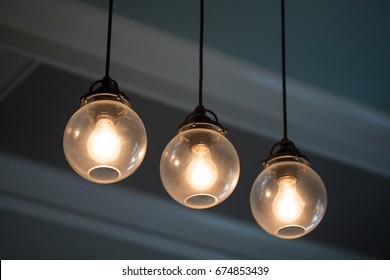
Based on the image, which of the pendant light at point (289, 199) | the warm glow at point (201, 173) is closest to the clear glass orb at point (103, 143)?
the warm glow at point (201, 173)

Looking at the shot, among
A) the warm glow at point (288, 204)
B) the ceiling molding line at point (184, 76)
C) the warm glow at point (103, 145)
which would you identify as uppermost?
the ceiling molding line at point (184, 76)

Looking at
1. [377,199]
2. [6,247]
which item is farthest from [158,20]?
[6,247]

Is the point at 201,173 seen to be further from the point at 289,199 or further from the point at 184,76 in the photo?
the point at 184,76

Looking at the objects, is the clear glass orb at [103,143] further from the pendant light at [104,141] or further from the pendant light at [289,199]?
the pendant light at [289,199]

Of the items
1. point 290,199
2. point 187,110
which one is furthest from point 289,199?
point 187,110

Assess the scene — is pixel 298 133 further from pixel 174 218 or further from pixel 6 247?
pixel 6 247

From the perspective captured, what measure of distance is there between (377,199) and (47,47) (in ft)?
5.35

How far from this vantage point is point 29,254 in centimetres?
337

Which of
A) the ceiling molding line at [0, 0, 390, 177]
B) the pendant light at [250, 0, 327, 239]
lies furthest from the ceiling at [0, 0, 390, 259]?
the pendant light at [250, 0, 327, 239]

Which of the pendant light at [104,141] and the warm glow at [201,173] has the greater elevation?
the pendant light at [104,141]

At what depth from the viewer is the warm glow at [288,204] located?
4.73ft

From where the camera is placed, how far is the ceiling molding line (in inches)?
85.3

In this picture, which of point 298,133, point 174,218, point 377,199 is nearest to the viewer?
point 298,133

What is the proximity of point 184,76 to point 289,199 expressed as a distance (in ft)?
3.25
